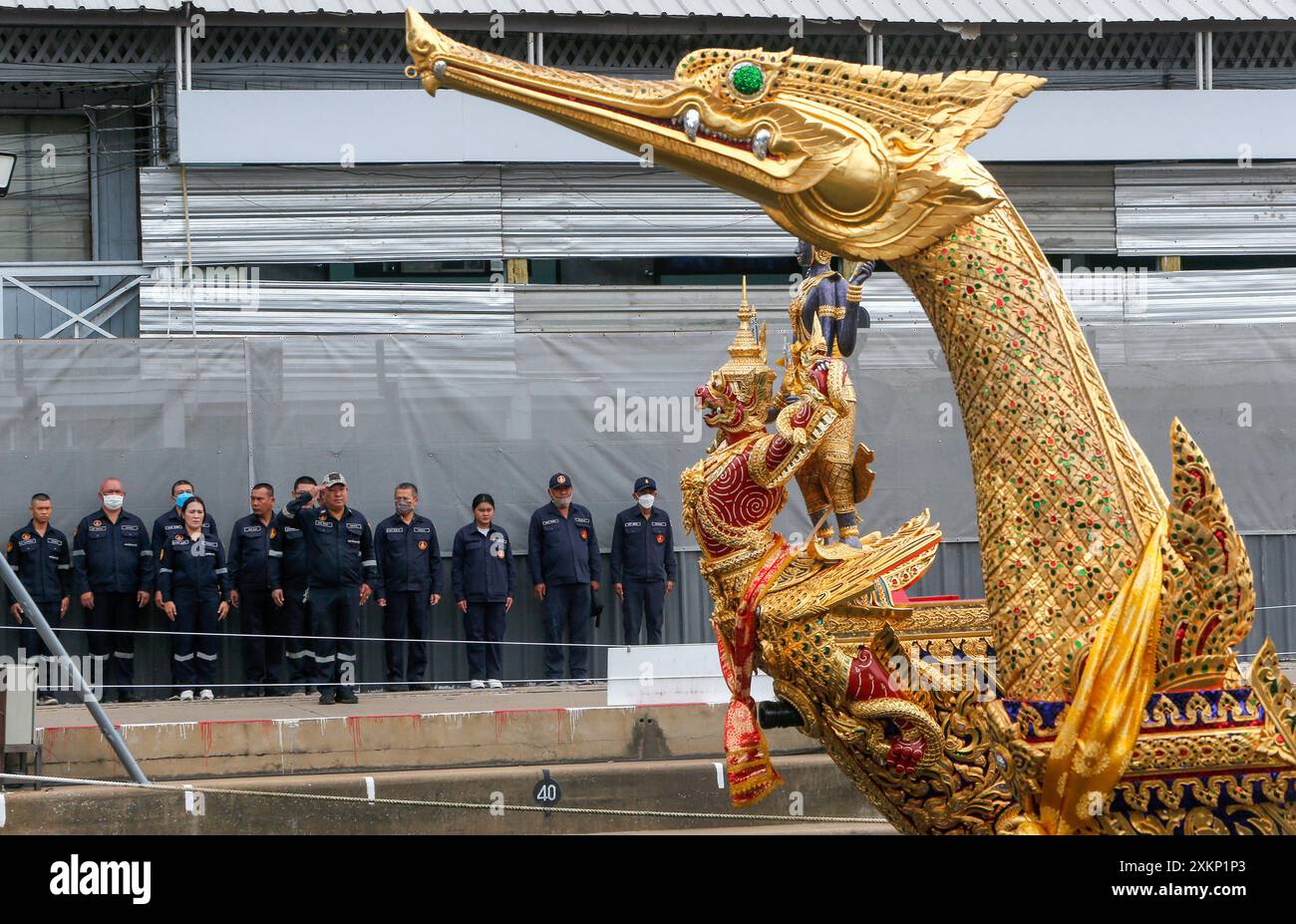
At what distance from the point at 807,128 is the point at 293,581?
8986 mm

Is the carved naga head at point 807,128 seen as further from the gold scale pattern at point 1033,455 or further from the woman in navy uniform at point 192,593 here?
the woman in navy uniform at point 192,593

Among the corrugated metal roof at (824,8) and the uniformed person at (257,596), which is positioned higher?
the corrugated metal roof at (824,8)

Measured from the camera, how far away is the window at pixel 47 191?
1803 centimetres

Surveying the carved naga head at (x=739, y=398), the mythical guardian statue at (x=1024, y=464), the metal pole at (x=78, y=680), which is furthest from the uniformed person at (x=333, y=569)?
the mythical guardian statue at (x=1024, y=464)

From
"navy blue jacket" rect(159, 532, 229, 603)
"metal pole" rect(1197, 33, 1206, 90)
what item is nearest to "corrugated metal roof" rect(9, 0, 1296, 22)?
"metal pole" rect(1197, 33, 1206, 90)

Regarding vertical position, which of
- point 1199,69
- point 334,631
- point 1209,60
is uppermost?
point 1209,60

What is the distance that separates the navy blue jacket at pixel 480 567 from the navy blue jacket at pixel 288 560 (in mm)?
1192

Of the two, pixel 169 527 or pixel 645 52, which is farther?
pixel 645 52

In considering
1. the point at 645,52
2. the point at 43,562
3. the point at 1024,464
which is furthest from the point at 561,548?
the point at 1024,464

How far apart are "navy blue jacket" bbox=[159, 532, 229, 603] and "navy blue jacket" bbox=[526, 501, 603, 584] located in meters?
2.38

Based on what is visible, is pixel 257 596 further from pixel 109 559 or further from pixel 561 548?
pixel 561 548

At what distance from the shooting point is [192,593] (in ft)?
46.4

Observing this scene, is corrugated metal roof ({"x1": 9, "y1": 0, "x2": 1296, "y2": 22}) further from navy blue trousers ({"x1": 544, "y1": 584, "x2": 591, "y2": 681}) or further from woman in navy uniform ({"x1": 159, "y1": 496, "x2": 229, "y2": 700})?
navy blue trousers ({"x1": 544, "y1": 584, "x2": 591, "y2": 681})

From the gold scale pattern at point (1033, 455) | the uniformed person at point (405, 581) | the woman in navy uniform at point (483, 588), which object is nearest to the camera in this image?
the gold scale pattern at point (1033, 455)
